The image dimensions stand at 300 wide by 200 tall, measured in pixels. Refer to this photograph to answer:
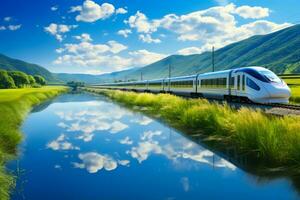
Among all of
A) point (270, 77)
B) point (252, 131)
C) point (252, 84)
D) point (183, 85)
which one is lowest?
point (252, 131)

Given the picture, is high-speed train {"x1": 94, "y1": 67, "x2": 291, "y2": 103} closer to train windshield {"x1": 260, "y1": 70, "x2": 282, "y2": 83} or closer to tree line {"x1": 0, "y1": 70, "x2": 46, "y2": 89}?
train windshield {"x1": 260, "y1": 70, "x2": 282, "y2": 83}

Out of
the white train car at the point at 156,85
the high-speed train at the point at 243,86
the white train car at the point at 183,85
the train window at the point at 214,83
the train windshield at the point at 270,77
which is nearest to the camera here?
the high-speed train at the point at 243,86

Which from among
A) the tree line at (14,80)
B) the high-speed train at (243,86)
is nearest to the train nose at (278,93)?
the high-speed train at (243,86)

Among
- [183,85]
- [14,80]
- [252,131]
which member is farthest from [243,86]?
[14,80]

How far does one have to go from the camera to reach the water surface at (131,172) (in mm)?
9938

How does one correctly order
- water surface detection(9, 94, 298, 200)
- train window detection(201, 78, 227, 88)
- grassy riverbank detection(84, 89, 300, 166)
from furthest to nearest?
train window detection(201, 78, 227, 88), grassy riverbank detection(84, 89, 300, 166), water surface detection(9, 94, 298, 200)

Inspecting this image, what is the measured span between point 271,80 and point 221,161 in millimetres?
12490

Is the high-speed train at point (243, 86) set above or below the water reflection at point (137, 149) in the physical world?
above

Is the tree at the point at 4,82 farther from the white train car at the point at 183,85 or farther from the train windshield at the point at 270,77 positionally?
the train windshield at the point at 270,77

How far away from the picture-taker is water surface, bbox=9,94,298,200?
9.94m

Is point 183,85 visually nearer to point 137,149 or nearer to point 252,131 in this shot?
point 137,149

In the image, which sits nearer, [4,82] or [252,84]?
[252,84]

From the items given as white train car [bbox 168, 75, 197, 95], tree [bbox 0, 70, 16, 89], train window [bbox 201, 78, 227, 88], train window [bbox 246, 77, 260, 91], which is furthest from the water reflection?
tree [bbox 0, 70, 16, 89]

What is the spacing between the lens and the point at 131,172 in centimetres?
1234
